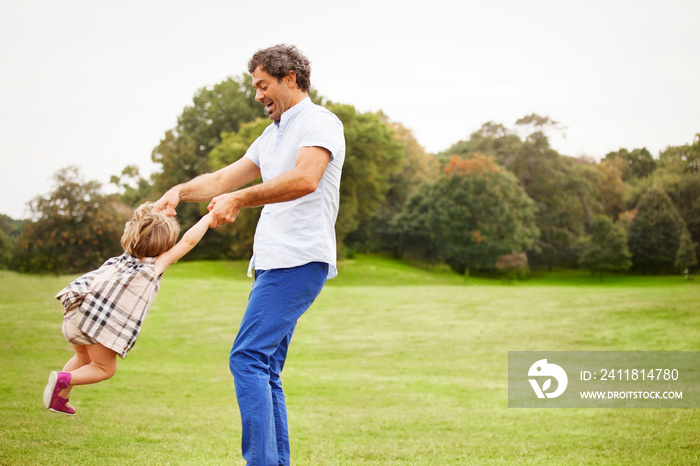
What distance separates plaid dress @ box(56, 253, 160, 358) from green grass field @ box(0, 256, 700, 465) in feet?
3.18

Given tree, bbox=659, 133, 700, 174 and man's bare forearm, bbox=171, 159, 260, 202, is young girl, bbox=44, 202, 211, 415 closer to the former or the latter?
man's bare forearm, bbox=171, 159, 260, 202

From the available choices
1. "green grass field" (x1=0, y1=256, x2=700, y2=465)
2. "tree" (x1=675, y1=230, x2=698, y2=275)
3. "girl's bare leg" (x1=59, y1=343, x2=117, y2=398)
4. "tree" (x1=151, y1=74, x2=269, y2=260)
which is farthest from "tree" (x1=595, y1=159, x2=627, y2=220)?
"girl's bare leg" (x1=59, y1=343, x2=117, y2=398)

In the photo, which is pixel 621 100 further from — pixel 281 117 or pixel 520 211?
pixel 281 117

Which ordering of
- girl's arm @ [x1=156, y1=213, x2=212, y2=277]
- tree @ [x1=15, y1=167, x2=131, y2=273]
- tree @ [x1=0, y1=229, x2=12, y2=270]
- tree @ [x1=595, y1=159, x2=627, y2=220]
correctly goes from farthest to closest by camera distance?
tree @ [x1=595, y1=159, x2=627, y2=220] < tree @ [x1=15, y1=167, x2=131, y2=273] < tree @ [x1=0, y1=229, x2=12, y2=270] < girl's arm @ [x1=156, y1=213, x2=212, y2=277]

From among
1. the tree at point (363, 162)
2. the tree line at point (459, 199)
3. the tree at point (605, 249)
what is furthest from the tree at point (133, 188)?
the tree at point (605, 249)

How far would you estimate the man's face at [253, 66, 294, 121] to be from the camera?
2.71 m

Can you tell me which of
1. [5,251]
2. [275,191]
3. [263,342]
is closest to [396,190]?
[5,251]

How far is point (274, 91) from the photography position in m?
2.72

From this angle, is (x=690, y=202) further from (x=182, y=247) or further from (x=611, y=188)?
(x=182, y=247)

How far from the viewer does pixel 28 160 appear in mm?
→ 11477

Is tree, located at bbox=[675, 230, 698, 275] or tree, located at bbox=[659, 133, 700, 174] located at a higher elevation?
tree, located at bbox=[659, 133, 700, 174]

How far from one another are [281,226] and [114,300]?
101 centimetres

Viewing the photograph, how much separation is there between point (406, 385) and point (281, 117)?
5.73m

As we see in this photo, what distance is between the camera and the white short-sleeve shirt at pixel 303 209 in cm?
256
